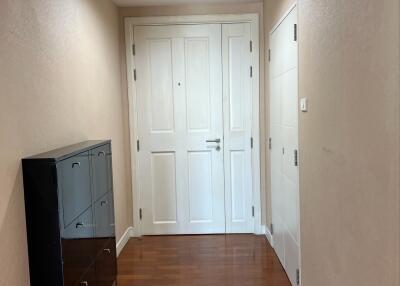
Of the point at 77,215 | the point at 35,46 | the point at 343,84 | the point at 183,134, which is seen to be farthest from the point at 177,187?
the point at 343,84

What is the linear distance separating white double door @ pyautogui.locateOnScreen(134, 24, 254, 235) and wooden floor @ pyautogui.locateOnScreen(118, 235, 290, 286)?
222 mm

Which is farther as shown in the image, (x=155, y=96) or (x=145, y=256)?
(x=155, y=96)

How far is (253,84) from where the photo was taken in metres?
4.28

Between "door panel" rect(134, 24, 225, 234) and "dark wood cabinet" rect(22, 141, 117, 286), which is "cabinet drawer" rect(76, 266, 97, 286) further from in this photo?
"door panel" rect(134, 24, 225, 234)

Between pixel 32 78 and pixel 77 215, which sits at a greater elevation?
pixel 32 78

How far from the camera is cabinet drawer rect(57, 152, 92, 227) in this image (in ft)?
6.89

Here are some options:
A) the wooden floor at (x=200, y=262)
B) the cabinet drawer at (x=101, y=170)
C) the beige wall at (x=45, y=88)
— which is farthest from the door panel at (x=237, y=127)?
the cabinet drawer at (x=101, y=170)

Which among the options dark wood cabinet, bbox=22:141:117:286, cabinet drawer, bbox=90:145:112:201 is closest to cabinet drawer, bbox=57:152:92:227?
dark wood cabinet, bbox=22:141:117:286

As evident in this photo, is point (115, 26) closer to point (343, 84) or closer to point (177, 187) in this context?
point (177, 187)

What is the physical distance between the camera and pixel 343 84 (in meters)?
1.86

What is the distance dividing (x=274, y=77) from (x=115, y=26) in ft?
5.41

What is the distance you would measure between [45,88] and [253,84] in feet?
7.78

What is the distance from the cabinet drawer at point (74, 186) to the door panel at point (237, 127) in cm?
209

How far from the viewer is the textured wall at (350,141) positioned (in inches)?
55.3
